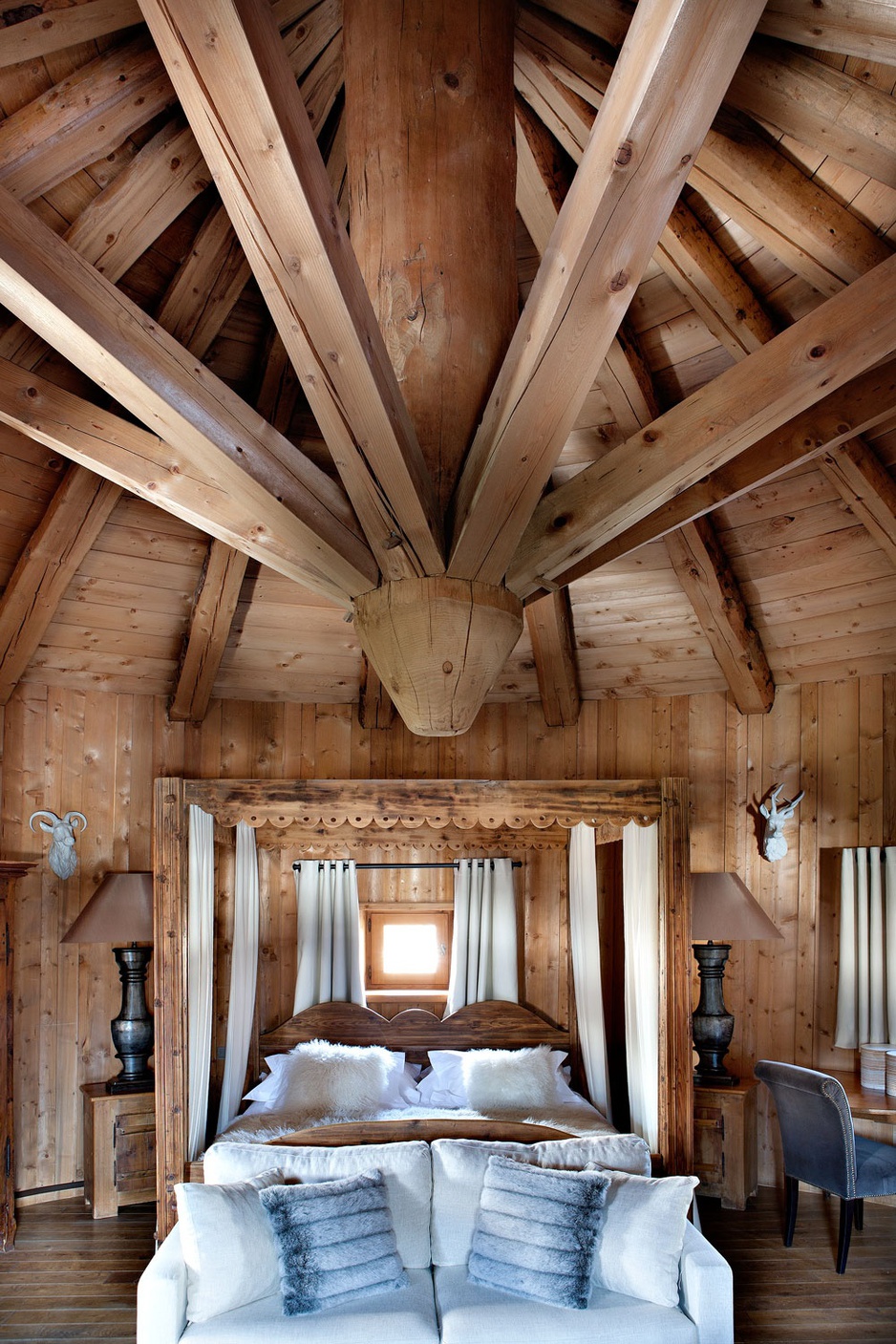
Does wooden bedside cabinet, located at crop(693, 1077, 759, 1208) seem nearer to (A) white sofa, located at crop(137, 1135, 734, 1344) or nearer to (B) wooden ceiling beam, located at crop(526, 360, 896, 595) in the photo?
(A) white sofa, located at crop(137, 1135, 734, 1344)

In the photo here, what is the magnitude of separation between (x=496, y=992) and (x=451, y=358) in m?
4.28

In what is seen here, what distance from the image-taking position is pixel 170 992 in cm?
415

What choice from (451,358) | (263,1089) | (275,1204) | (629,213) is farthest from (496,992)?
(629,213)

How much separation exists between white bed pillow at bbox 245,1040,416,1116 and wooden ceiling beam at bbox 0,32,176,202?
13.3 feet

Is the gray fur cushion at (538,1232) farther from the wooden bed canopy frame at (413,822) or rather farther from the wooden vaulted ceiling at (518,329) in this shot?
the wooden vaulted ceiling at (518,329)

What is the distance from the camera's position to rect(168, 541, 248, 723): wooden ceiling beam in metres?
5.07

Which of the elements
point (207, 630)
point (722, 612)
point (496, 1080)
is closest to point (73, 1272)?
point (496, 1080)

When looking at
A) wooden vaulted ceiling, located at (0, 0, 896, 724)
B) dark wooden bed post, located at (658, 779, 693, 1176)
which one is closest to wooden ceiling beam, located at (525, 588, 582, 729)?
wooden vaulted ceiling, located at (0, 0, 896, 724)

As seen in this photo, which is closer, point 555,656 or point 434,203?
point 434,203

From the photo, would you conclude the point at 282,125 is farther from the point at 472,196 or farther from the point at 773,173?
the point at 773,173

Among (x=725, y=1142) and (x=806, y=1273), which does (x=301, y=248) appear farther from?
(x=725, y=1142)

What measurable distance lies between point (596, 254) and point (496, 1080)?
4.24m

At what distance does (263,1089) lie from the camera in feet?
17.0

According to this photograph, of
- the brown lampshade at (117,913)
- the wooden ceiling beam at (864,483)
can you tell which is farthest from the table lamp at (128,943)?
the wooden ceiling beam at (864,483)
